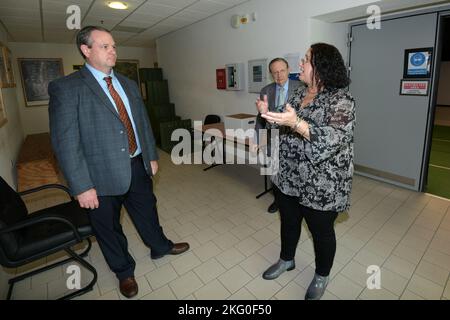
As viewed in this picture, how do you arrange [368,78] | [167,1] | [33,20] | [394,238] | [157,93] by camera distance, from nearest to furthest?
1. [394,238]
2. [368,78]
3. [167,1]
4. [33,20]
5. [157,93]

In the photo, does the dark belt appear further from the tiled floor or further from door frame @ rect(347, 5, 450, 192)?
door frame @ rect(347, 5, 450, 192)

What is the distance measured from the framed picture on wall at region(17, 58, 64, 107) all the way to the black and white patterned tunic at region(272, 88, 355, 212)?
291 inches

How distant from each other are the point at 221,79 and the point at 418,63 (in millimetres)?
2879

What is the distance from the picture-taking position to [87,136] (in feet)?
5.36

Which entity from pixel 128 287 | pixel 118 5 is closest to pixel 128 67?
pixel 118 5

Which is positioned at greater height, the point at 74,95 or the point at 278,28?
the point at 278,28

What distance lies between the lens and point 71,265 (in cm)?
229

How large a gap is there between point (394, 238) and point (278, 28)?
2.89 metres

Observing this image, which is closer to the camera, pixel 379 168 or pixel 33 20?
pixel 379 168
